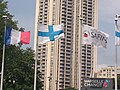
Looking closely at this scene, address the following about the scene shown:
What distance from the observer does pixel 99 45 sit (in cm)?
3338

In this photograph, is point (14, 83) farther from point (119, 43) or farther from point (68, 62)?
point (68, 62)

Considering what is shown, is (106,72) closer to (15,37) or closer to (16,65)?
(16,65)

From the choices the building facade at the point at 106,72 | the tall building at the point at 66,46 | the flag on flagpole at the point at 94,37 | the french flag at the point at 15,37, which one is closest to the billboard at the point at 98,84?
the tall building at the point at 66,46

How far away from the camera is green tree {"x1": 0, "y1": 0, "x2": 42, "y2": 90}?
5297cm

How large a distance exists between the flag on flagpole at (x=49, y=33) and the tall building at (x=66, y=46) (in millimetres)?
12773

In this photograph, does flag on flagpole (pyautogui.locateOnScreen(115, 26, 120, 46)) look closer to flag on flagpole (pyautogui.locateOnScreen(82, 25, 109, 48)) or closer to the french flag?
flag on flagpole (pyautogui.locateOnScreen(82, 25, 109, 48))

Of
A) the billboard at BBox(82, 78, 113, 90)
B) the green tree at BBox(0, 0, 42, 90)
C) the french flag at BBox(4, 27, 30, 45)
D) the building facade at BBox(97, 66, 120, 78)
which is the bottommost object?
the building facade at BBox(97, 66, 120, 78)

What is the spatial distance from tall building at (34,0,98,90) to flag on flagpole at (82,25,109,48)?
13.8 meters

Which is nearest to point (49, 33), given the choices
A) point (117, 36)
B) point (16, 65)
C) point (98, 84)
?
point (117, 36)

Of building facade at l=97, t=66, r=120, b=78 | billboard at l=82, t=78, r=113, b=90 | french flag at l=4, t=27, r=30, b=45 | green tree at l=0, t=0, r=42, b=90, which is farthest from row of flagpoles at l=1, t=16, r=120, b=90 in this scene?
building facade at l=97, t=66, r=120, b=78

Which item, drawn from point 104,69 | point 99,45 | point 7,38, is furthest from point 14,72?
point 104,69

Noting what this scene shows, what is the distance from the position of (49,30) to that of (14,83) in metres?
22.7

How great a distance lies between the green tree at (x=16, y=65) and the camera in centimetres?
5297

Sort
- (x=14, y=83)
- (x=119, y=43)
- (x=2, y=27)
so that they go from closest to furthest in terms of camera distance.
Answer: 1. (x=119, y=43)
2. (x=2, y=27)
3. (x=14, y=83)
